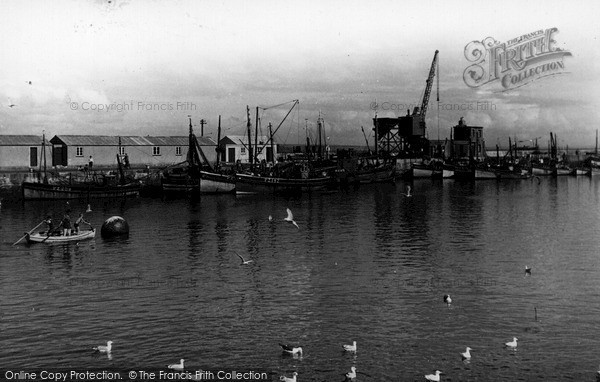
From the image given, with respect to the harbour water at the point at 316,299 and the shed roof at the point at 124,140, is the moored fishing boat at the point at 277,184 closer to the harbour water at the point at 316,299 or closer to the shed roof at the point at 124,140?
the shed roof at the point at 124,140

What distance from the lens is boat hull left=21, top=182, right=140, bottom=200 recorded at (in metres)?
90.8

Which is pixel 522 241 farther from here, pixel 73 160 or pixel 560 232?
pixel 73 160

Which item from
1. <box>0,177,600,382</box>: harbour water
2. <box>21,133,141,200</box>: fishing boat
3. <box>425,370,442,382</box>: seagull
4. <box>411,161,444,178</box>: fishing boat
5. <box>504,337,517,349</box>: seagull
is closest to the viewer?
<box>425,370,442,382</box>: seagull

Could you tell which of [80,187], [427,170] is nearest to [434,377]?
[80,187]

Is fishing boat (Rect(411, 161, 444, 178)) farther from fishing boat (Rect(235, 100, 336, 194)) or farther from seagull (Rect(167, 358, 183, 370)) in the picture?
seagull (Rect(167, 358, 183, 370))

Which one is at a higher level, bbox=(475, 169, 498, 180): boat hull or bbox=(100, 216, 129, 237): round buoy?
bbox=(475, 169, 498, 180): boat hull

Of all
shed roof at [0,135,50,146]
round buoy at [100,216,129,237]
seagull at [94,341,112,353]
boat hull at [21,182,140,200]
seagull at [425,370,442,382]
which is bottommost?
seagull at [425,370,442,382]

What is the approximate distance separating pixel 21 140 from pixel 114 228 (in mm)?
53345

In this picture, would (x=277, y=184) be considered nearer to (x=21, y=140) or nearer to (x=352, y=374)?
(x=21, y=140)

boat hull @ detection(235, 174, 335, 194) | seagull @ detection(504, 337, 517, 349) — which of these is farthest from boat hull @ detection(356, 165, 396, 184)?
seagull @ detection(504, 337, 517, 349)

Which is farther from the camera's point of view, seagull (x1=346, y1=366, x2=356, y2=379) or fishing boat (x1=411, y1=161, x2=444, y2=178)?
fishing boat (x1=411, y1=161, x2=444, y2=178)

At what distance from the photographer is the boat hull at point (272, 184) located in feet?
350

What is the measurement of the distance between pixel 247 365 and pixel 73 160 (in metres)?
91.5

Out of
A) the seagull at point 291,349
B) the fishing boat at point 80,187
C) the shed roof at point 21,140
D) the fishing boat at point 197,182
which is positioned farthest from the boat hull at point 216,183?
the seagull at point 291,349
